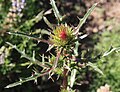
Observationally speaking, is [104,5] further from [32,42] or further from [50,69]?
[50,69]

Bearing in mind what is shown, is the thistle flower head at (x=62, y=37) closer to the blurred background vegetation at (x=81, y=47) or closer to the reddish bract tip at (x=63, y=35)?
the reddish bract tip at (x=63, y=35)

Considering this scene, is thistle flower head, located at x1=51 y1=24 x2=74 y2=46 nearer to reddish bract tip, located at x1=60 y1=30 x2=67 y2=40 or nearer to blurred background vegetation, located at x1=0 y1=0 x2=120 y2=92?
reddish bract tip, located at x1=60 y1=30 x2=67 y2=40

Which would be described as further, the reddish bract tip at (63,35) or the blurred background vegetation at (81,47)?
the blurred background vegetation at (81,47)

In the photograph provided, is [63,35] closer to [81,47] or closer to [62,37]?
[62,37]

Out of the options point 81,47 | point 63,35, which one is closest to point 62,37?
point 63,35

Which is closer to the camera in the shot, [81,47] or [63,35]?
[63,35]

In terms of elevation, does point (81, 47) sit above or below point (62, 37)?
below

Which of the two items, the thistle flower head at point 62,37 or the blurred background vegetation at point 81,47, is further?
the blurred background vegetation at point 81,47

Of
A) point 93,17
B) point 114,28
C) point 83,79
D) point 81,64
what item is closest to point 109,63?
point 83,79

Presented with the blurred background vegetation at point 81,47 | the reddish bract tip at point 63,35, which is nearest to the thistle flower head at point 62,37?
A: the reddish bract tip at point 63,35
